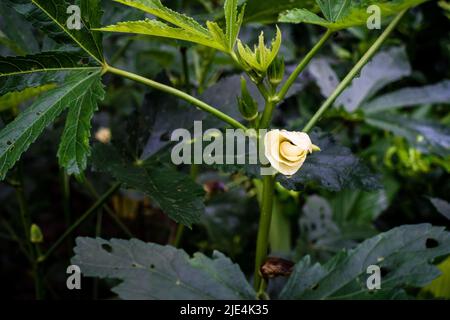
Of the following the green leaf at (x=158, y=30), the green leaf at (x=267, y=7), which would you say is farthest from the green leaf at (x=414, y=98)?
the green leaf at (x=158, y=30)

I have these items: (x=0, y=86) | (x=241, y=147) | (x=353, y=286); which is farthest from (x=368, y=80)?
(x=0, y=86)

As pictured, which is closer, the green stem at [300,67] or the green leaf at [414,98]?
the green stem at [300,67]


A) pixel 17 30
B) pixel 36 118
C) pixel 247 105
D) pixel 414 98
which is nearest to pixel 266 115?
pixel 247 105

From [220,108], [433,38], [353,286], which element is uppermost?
[433,38]

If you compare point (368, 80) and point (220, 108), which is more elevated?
point (368, 80)

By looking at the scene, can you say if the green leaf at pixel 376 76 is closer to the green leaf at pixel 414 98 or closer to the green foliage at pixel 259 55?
the green leaf at pixel 414 98

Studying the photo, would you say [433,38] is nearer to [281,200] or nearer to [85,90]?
[281,200]

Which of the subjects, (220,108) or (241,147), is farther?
(220,108)
